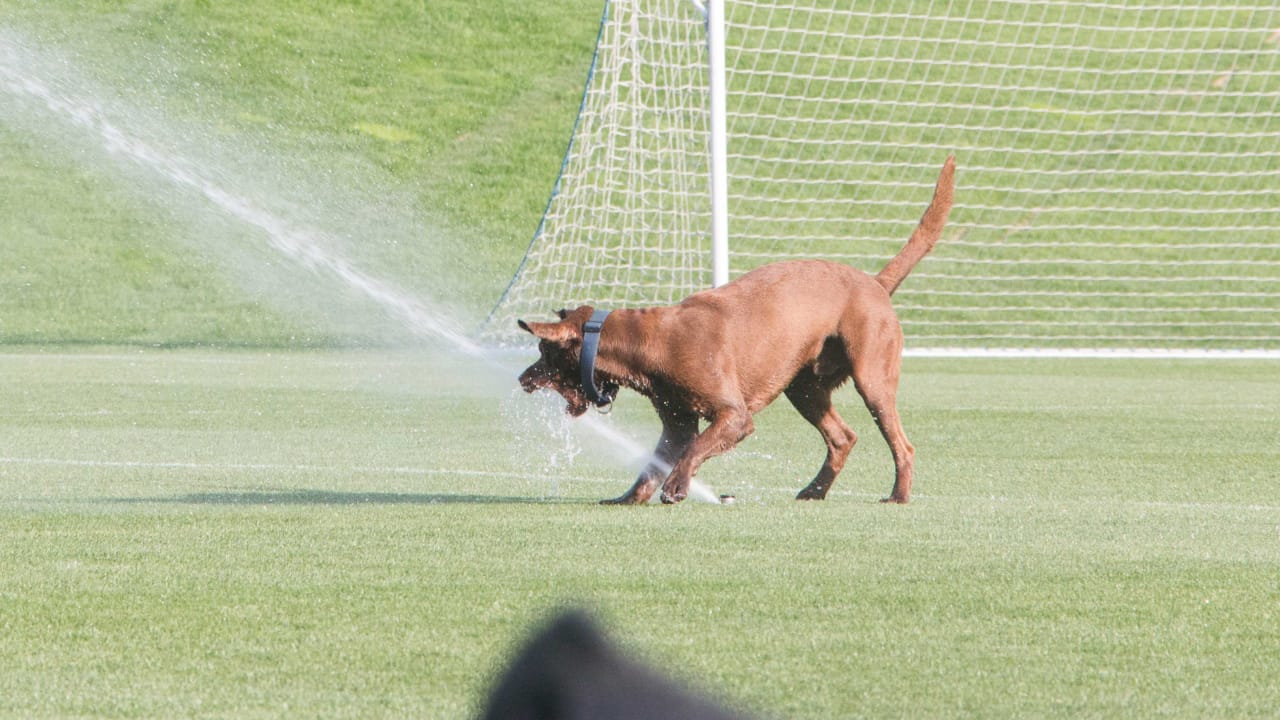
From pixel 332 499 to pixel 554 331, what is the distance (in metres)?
1.07

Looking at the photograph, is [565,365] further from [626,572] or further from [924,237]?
[924,237]

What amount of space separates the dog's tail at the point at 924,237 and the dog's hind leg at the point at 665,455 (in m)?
1.02

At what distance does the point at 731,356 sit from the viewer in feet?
19.3

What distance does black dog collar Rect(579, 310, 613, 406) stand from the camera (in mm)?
5699

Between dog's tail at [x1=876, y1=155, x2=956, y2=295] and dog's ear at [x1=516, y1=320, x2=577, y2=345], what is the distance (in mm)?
1411

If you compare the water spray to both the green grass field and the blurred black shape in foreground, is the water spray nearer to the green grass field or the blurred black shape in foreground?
the green grass field

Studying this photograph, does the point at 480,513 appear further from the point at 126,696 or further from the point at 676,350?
the point at 126,696

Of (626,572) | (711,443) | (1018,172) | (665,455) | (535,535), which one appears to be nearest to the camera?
(626,572)

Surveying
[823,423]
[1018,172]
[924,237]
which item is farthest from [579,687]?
Answer: [1018,172]

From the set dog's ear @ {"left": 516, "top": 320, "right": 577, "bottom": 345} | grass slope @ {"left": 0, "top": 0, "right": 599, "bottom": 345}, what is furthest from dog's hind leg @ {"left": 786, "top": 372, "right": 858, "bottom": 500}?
grass slope @ {"left": 0, "top": 0, "right": 599, "bottom": 345}

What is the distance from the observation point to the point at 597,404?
19.2 ft

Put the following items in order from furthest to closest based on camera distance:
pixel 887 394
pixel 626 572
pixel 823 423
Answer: pixel 823 423 → pixel 887 394 → pixel 626 572

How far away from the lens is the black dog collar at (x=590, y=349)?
5699 mm

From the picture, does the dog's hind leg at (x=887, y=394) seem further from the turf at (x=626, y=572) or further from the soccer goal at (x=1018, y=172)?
the soccer goal at (x=1018, y=172)
